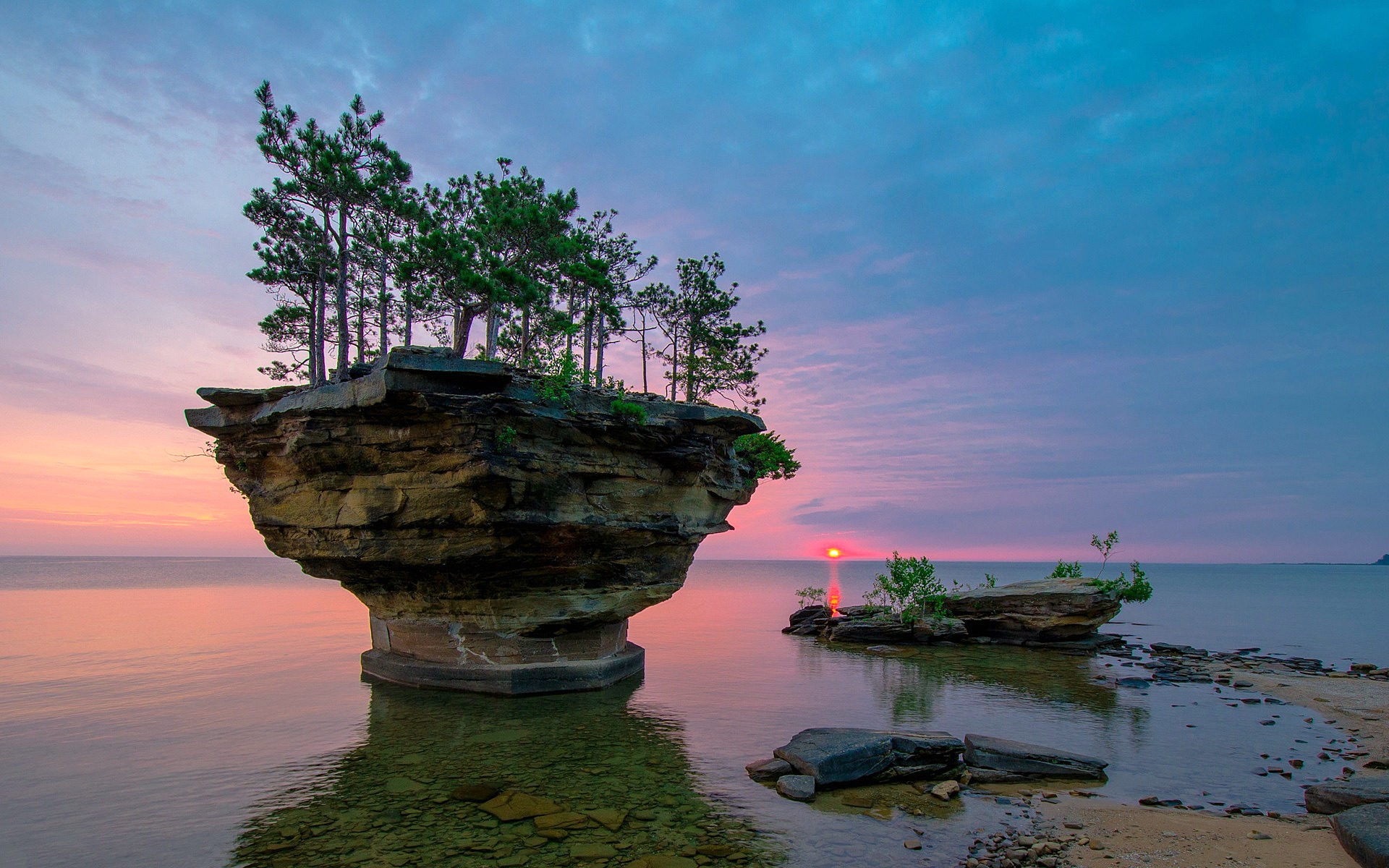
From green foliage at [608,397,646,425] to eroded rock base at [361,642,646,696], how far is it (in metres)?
7.86

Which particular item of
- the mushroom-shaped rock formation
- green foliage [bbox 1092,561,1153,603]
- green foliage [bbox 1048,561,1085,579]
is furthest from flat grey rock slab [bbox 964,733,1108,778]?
green foliage [bbox 1048,561,1085,579]

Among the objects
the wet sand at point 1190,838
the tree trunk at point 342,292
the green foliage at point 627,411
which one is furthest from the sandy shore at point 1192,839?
the tree trunk at point 342,292

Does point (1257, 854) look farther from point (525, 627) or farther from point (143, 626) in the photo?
point (143, 626)

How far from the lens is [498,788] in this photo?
11.3 m

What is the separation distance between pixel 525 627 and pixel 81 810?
9513mm

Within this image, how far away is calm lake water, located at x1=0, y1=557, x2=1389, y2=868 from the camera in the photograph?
9.41 m

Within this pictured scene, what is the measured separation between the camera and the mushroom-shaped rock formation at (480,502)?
15.2m

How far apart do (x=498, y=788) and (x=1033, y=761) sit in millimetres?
9840

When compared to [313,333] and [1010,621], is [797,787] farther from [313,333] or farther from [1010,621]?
[1010,621]

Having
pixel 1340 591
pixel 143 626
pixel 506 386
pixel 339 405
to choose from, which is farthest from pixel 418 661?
pixel 1340 591

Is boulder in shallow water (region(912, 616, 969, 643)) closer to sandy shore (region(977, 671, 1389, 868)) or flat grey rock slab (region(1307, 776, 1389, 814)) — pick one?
sandy shore (region(977, 671, 1389, 868))

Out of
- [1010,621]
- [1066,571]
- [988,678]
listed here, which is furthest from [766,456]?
[1066,571]

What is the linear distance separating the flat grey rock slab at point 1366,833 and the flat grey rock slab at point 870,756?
5269 millimetres

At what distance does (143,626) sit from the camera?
3781 centimetres
